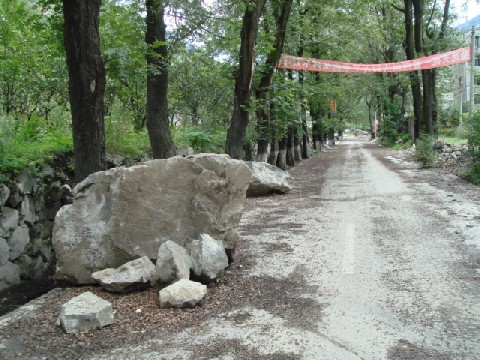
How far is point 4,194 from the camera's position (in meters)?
6.48

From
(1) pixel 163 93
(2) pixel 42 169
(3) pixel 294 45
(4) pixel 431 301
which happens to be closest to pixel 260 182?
(1) pixel 163 93

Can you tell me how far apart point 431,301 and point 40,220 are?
19.7 ft

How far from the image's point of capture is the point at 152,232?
535cm

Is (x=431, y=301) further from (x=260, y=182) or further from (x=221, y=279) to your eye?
(x=260, y=182)

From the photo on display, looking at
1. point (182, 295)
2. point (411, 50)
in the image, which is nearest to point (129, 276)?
point (182, 295)

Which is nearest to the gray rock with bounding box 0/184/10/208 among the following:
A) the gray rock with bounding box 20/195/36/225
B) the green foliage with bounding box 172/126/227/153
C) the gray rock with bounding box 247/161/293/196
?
the gray rock with bounding box 20/195/36/225

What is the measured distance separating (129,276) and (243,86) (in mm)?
8357

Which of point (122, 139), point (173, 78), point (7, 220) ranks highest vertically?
point (173, 78)

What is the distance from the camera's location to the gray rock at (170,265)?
15.4 ft

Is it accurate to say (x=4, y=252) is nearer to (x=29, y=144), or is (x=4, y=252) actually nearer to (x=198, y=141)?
(x=29, y=144)

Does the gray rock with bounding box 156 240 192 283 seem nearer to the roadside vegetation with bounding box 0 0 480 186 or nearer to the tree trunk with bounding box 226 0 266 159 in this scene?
the roadside vegetation with bounding box 0 0 480 186

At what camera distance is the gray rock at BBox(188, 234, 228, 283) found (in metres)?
4.94

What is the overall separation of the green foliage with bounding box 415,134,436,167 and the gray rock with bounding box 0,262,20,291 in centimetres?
1486

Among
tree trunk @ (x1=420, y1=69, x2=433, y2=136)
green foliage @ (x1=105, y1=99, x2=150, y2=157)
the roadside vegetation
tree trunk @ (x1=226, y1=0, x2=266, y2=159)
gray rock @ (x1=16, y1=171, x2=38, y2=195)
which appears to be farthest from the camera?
tree trunk @ (x1=420, y1=69, x2=433, y2=136)
